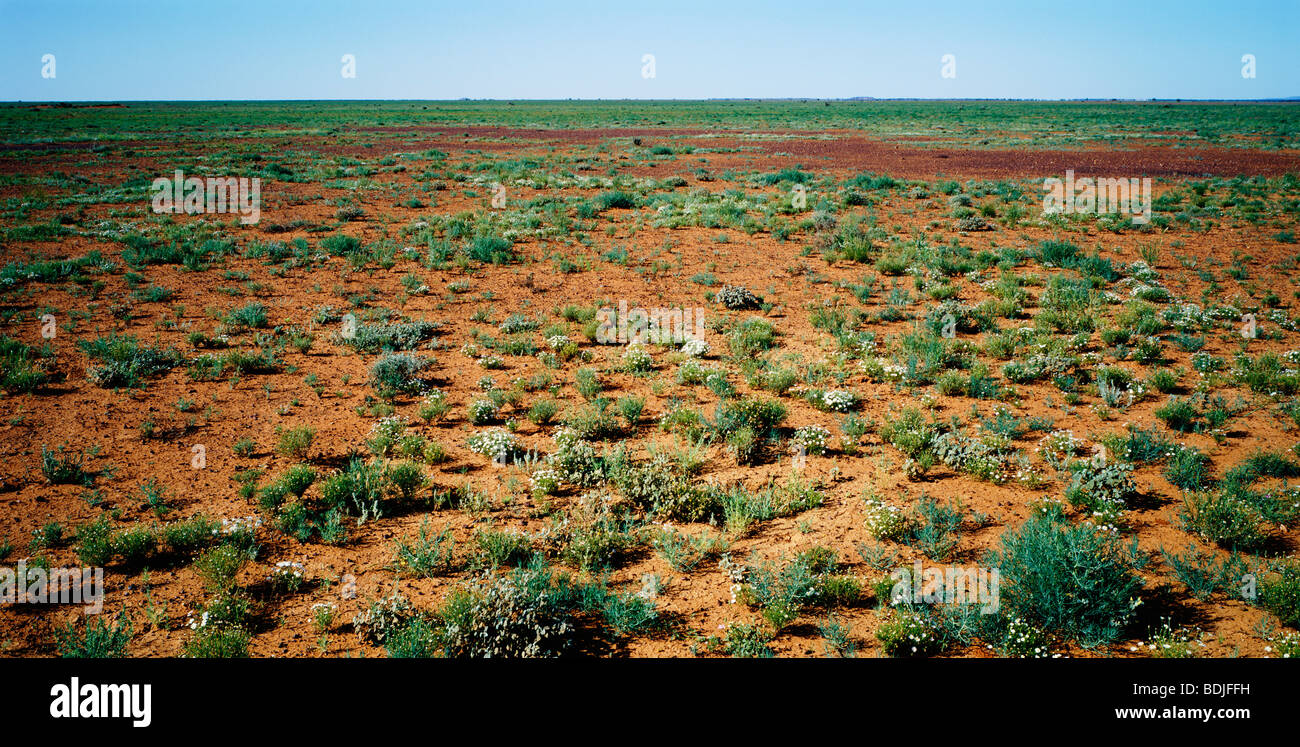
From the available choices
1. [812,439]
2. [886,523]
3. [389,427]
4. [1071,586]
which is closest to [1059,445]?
[812,439]

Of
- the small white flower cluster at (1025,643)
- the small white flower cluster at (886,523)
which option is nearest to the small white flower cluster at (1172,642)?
the small white flower cluster at (1025,643)

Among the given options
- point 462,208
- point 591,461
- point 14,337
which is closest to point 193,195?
point 462,208

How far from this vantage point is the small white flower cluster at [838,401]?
8.70 metres

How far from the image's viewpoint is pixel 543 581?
201 inches

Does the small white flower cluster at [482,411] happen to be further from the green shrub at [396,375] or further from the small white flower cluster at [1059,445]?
the small white flower cluster at [1059,445]

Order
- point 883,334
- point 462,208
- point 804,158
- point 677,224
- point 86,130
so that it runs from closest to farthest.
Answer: point 883,334 < point 677,224 < point 462,208 < point 804,158 < point 86,130

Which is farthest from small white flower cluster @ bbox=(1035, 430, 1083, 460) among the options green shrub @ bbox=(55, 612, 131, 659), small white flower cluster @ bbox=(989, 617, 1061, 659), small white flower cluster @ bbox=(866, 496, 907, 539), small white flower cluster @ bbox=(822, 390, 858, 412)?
green shrub @ bbox=(55, 612, 131, 659)

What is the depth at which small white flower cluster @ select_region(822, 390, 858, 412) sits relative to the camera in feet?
28.6

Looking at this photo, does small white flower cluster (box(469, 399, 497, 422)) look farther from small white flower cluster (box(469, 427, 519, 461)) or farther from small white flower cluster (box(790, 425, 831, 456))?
small white flower cluster (box(790, 425, 831, 456))

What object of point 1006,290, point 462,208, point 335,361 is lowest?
point 335,361

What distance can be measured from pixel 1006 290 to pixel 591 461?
10.5 m

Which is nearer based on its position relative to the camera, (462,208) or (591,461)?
(591,461)

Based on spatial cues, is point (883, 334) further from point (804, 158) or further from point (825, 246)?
point (804, 158)
